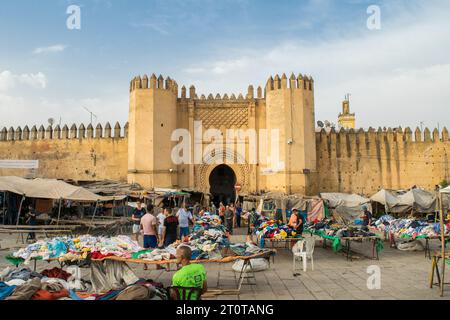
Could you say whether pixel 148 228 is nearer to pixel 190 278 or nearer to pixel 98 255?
pixel 98 255

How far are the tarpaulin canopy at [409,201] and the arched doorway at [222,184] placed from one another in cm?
773

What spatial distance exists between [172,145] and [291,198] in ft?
22.4

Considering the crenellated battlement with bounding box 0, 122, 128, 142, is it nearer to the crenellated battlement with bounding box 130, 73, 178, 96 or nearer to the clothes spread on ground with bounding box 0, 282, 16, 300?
the crenellated battlement with bounding box 130, 73, 178, 96

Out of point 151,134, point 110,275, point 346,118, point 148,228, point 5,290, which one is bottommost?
point 110,275

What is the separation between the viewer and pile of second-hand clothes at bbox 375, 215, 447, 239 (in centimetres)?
864

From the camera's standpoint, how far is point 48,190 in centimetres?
1177

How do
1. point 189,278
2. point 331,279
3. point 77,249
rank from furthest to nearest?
point 331,279 → point 77,249 → point 189,278

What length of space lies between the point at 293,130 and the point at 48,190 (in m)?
11.3

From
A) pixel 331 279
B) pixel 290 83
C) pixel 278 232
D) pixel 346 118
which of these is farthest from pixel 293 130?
pixel 346 118

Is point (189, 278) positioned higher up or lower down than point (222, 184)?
lower down

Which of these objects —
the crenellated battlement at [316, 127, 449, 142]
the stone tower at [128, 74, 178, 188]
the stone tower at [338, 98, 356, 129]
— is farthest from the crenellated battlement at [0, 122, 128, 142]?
the stone tower at [338, 98, 356, 129]

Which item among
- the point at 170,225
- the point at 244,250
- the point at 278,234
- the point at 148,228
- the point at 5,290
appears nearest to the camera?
the point at 5,290

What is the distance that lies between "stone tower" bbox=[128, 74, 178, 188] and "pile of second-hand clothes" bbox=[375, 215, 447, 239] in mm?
10683

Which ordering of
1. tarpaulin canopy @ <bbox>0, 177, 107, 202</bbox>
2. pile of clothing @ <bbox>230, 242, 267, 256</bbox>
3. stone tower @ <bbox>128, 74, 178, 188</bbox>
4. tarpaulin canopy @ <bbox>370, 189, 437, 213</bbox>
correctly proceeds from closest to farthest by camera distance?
pile of clothing @ <bbox>230, 242, 267, 256</bbox>
tarpaulin canopy @ <bbox>0, 177, 107, 202</bbox>
tarpaulin canopy @ <bbox>370, 189, 437, 213</bbox>
stone tower @ <bbox>128, 74, 178, 188</bbox>
